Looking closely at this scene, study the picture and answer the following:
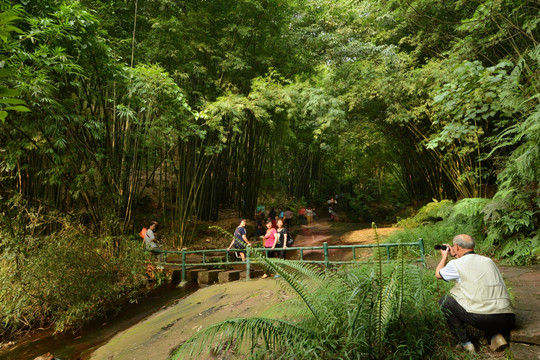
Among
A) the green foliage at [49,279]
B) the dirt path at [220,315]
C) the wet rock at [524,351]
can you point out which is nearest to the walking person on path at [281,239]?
the dirt path at [220,315]

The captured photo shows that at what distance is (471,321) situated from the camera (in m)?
2.29

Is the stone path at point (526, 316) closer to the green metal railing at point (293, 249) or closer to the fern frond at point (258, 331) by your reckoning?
the green metal railing at point (293, 249)

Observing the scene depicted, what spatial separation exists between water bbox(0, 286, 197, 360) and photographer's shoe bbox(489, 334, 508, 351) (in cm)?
418

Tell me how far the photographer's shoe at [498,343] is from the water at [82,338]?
418 cm

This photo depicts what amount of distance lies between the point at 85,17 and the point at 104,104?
83.8 inches

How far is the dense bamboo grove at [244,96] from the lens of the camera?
443 cm

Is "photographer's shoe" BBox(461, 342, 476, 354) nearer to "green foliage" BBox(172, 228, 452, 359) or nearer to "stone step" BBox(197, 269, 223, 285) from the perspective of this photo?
"green foliage" BBox(172, 228, 452, 359)

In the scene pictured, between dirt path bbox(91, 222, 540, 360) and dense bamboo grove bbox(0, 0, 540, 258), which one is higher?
dense bamboo grove bbox(0, 0, 540, 258)

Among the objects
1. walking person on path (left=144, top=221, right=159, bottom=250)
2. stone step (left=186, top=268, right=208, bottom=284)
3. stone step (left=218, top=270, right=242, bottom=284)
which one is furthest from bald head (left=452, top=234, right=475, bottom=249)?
walking person on path (left=144, top=221, right=159, bottom=250)

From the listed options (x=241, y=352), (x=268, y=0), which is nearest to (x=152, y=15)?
(x=268, y=0)

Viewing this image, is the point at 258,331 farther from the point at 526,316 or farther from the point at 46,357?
the point at 46,357

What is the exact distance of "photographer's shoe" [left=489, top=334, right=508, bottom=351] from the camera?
2244mm

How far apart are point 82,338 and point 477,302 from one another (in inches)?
187

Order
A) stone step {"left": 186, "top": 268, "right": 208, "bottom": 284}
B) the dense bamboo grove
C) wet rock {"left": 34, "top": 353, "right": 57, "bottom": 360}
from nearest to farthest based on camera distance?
wet rock {"left": 34, "top": 353, "right": 57, "bottom": 360}, the dense bamboo grove, stone step {"left": 186, "top": 268, "right": 208, "bottom": 284}
